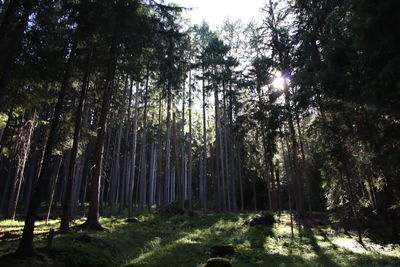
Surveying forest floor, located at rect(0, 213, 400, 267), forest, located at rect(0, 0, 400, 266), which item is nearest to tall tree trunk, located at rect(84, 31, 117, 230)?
forest, located at rect(0, 0, 400, 266)

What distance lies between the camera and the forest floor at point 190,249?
6.92 meters

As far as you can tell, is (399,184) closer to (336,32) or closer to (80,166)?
(336,32)

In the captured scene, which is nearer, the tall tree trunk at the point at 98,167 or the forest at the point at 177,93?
the forest at the point at 177,93

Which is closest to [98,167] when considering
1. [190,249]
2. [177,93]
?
[190,249]

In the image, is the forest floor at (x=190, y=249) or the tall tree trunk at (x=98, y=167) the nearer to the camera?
the forest floor at (x=190, y=249)

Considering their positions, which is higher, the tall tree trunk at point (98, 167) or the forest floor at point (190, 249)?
the tall tree trunk at point (98, 167)

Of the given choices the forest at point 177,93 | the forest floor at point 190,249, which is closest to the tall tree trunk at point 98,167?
the forest at point 177,93

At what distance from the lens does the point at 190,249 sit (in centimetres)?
988

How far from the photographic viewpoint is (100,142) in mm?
12945

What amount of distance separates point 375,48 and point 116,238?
416 inches

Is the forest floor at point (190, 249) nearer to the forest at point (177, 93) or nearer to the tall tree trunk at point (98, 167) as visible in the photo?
Result: the forest at point (177, 93)

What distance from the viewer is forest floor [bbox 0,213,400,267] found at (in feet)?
22.7

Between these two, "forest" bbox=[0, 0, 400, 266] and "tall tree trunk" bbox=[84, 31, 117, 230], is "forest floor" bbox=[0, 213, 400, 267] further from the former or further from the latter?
"tall tree trunk" bbox=[84, 31, 117, 230]

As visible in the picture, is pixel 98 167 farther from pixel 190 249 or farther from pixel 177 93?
pixel 177 93
